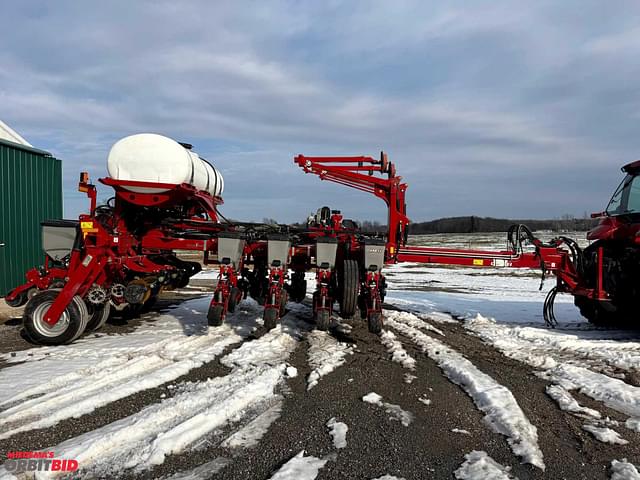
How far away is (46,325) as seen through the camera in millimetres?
6609

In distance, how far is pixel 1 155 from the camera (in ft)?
36.9

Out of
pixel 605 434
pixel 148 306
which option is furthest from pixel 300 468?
pixel 148 306

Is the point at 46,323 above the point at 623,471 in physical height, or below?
above

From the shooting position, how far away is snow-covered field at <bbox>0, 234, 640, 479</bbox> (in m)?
3.32

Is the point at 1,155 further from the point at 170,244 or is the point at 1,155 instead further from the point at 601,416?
the point at 601,416

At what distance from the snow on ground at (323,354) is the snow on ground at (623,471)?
2609 mm

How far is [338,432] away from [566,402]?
7.26 feet

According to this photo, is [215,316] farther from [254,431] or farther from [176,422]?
[254,431]

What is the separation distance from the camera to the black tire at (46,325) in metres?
6.53

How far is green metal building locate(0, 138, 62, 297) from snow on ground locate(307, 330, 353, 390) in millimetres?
8366

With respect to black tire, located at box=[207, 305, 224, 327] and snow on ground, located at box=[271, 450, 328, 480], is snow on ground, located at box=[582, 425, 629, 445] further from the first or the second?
black tire, located at box=[207, 305, 224, 327]

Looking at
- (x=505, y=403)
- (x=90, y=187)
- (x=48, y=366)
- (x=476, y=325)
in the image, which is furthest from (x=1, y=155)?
(x=505, y=403)


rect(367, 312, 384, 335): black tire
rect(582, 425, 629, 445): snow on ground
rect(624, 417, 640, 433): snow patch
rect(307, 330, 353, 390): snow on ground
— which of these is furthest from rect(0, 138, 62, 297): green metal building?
rect(624, 417, 640, 433): snow patch

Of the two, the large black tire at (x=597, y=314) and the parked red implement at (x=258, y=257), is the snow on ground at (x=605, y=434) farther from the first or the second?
the large black tire at (x=597, y=314)
